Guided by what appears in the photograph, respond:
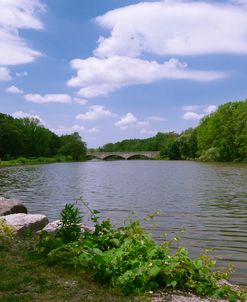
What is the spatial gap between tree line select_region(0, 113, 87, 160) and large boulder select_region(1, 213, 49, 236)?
103 meters

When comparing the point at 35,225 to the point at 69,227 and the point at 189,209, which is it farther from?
the point at 189,209

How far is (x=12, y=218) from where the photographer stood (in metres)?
12.2

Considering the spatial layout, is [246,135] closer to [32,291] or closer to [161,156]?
[161,156]

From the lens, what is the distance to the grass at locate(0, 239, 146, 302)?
6.45 metres

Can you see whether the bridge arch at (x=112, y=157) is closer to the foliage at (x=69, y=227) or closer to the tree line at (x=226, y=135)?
the tree line at (x=226, y=135)

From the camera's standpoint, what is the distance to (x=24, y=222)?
1194 centimetres

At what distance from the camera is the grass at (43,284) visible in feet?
21.2

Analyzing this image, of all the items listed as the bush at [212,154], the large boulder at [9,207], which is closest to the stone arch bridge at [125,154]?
the bush at [212,154]

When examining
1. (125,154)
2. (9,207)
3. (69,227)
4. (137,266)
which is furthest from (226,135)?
(137,266)

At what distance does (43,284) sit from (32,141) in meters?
131

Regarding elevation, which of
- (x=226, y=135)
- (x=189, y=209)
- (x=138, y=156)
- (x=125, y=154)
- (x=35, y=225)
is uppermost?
(x=226, y=135)

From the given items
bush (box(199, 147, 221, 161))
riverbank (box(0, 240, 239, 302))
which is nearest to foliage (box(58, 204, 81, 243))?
riverbank (box(0, 240, 239, 302))

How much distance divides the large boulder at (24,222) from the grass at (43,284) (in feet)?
10.2

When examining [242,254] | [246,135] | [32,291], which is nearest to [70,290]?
[32,291]
